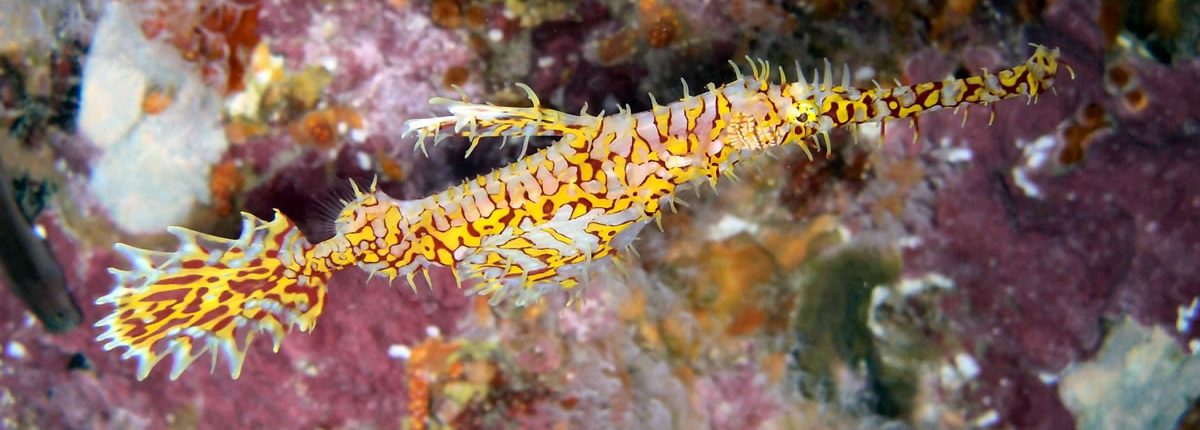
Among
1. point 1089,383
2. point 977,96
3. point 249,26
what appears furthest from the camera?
point 1089,383

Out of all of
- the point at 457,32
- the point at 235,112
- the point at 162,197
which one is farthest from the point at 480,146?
the point at 162,197

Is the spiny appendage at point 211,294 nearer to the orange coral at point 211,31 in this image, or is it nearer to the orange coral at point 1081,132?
the orange coral at point 211,31

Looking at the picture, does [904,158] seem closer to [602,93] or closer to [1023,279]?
[1023,279]

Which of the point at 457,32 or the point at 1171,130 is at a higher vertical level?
the point at 457,32

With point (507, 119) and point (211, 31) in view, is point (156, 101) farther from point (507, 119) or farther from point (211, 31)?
point (507, 119)

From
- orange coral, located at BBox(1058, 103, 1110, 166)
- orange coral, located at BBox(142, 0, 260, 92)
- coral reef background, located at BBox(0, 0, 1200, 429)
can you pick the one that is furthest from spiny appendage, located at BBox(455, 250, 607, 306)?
orange coral, located at BBox(1058, 103, 1110, 166)

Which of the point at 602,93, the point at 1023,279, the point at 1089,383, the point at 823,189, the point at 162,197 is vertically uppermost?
the point at 602,93

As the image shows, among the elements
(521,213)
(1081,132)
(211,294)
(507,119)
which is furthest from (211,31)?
(1081,132)
